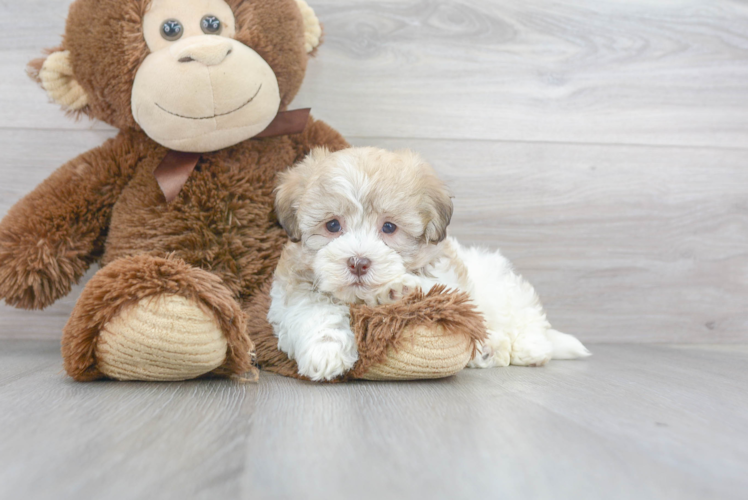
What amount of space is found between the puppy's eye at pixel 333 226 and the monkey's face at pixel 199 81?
37 cm

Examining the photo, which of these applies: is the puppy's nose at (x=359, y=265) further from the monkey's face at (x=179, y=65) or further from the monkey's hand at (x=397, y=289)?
the monkey's face at (x=179, y=65)

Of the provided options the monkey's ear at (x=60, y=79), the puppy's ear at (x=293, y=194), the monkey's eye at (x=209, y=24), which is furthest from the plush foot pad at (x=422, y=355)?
the monkey's ear at (x=60, y=79)

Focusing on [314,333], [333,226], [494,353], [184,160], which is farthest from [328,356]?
[184,160]

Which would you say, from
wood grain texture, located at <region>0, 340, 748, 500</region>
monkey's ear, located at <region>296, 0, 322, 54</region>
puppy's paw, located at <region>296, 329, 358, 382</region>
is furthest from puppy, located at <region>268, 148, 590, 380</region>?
monkey's ear, located at <region>296, 0, 322, 54</region>

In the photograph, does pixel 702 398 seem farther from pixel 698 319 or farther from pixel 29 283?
pixel 29 283

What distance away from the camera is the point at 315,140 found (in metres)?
1.64

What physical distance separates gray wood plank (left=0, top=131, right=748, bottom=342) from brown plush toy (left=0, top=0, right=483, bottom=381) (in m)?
0.58

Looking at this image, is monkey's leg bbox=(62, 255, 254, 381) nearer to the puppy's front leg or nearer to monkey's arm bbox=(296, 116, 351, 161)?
the puppy's front leg

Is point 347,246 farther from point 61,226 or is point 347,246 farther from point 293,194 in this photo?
point 61,226

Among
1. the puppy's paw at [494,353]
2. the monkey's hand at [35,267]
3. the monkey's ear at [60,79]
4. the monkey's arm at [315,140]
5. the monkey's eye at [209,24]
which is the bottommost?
the puppy's paw at [494,353]

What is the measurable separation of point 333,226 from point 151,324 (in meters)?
0.43

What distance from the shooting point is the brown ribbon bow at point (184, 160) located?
4.71 ft

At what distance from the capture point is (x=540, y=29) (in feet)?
6.36

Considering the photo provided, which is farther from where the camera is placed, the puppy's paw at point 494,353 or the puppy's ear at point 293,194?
the puppy's paw at point 494,353
